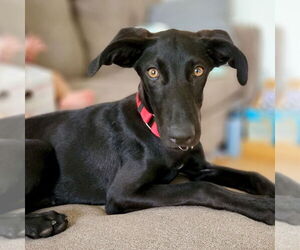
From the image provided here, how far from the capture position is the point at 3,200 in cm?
125

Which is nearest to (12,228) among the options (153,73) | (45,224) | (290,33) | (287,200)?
(45,224)

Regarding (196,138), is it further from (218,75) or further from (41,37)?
(41,37)

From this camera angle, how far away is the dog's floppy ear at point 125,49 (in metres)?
1.23

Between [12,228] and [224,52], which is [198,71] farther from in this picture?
[12,228]

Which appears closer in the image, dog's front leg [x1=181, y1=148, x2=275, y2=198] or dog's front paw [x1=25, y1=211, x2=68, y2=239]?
dog's front paw [x1=25, y1=211, x2=68, y2=239]

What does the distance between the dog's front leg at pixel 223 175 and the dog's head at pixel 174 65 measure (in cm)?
26

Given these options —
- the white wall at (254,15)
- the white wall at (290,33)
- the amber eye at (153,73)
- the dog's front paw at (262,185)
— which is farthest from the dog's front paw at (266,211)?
the white wall at (254,15)

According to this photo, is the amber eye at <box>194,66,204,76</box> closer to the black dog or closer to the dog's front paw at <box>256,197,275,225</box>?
the black dog

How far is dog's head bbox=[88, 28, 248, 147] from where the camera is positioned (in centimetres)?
116

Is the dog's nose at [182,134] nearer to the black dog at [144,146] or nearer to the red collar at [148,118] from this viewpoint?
the black dog at [144,146]

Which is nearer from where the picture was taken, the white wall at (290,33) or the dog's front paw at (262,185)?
the white wall at (290,33)

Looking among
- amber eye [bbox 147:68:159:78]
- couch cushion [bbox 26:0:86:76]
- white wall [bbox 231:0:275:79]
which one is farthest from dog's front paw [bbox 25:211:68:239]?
white wall [bbox 231:0:275:79]

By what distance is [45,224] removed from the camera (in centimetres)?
117

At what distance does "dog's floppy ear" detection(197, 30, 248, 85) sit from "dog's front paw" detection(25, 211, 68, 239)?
24.1 inches
